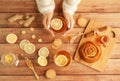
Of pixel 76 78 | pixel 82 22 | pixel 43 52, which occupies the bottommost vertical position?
pixel 76 78

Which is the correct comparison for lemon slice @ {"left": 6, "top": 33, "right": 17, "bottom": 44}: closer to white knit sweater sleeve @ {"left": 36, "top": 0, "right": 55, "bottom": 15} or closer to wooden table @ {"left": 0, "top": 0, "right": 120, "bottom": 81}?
wooden table @ {"left": 0, "top": 0, "right": 120, "bottom": 81}

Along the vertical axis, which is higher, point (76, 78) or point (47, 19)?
point (47, 19)

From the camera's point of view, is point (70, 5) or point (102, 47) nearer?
point (70, 5)

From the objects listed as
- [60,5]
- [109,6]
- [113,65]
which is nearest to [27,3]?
[60,5]

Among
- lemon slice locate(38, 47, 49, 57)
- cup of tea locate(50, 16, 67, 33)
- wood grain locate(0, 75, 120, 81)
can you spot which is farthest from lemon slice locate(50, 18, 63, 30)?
wood grain locate(0, 75, 120, 81)

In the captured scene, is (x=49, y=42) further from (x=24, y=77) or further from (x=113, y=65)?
A: (x=113, y=65)

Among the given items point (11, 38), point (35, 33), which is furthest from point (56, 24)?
point (11, 38)

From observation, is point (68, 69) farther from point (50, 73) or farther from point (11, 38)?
point (11, 38)

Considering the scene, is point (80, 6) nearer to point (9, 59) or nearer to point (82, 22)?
point (82, 22)
